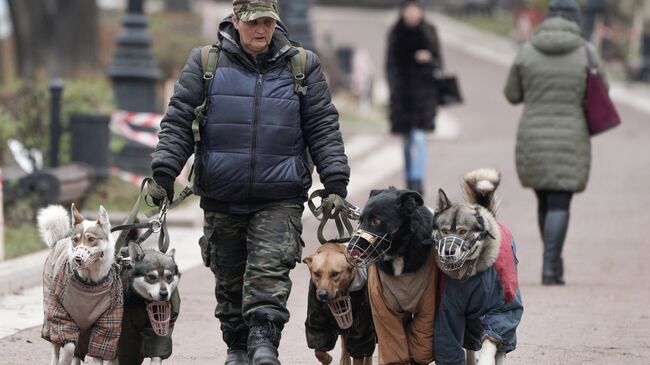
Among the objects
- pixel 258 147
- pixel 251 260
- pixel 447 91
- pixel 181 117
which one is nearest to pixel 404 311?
pixel 251 260

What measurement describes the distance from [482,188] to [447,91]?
8.57 m

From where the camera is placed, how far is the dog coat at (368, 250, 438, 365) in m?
7.70

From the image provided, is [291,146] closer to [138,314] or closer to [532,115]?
[138,314]

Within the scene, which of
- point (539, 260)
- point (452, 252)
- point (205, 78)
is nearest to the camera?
point (452, 252)

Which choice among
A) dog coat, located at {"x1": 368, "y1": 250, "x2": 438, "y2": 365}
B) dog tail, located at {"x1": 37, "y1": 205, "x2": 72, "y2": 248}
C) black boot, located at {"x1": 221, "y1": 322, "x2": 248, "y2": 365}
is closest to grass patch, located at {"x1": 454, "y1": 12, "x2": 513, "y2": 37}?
black boot, located at {"x1": 221, "y1": 322, "x2": 248, "y2": 365}

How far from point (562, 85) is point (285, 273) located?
4.79 meters

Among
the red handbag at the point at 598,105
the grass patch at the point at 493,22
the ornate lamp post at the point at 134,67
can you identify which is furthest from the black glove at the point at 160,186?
the grass patch at the point at 493,22

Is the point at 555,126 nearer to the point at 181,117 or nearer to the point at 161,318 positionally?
the point at 181,117

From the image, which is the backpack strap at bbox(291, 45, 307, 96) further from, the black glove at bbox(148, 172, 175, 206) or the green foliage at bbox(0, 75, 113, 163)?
the green foliage at bbox(0, 75, 113, 163)

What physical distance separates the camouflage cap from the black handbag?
905 centimetres

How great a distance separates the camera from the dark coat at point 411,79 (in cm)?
1642

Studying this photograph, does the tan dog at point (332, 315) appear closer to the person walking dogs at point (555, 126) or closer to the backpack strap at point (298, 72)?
the backpack strap at point (298, 72)

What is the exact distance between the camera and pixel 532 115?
1227cm

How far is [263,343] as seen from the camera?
7.79 metres
